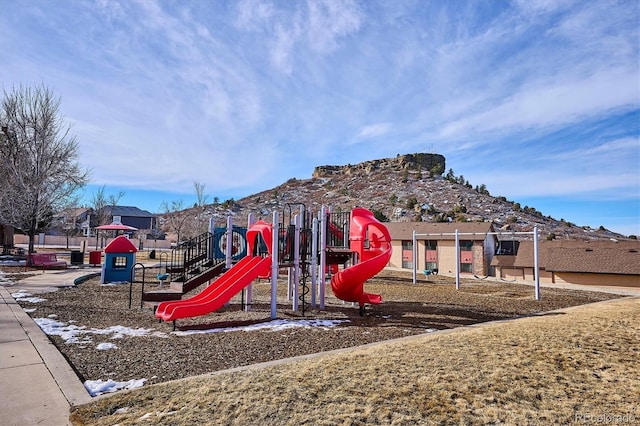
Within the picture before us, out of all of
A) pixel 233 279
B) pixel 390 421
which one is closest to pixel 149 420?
pixel 390 421

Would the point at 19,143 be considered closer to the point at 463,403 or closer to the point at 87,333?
the point at 87,333

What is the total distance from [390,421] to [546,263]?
26.7 metres

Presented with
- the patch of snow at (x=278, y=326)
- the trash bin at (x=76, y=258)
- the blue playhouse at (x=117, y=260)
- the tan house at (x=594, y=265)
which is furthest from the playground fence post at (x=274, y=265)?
the tan house at (x=594, y=265)

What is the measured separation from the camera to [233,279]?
9.74 metres

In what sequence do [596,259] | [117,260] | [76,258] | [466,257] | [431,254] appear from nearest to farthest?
[117,260]
[596,259]
[76,258]
[466,257]
[431,254]

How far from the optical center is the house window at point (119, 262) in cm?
1684

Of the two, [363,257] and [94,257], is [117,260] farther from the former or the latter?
[363,257]

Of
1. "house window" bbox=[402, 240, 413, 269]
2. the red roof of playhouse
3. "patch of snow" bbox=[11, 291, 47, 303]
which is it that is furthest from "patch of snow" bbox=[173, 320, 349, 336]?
"house window" bbox=[402, 240, 413, 269]

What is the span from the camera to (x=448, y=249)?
34.4 meters

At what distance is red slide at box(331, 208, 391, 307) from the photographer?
1033 cm

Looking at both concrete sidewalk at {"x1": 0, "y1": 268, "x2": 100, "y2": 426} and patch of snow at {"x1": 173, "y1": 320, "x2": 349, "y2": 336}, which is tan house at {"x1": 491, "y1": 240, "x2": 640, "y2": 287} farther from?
concrete sidewalk at {"x1": 0, "y1": 268, "x2": 100, "y2": 426}

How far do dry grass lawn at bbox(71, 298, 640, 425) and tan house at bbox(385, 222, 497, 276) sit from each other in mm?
26847

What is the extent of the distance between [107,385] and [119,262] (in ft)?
45.6

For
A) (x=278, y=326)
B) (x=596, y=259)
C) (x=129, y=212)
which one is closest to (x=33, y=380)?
(x=278, y=326)
